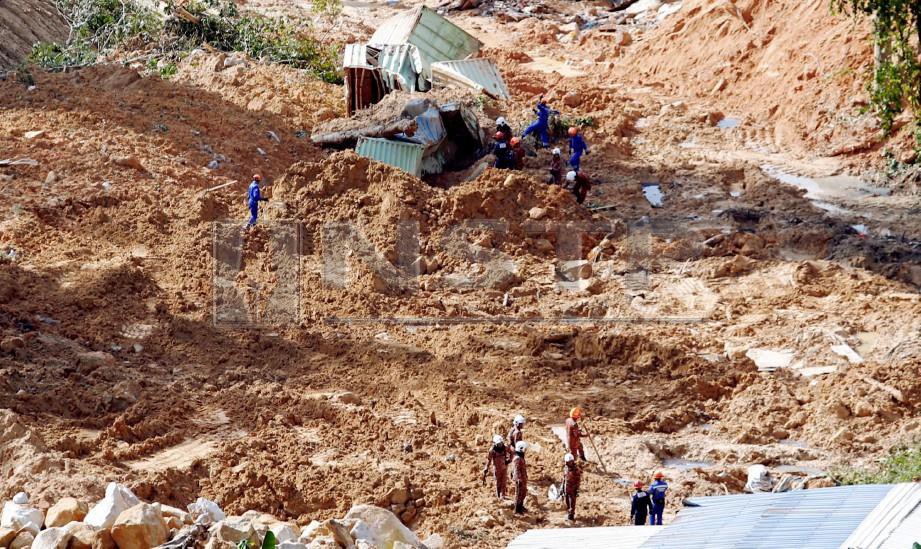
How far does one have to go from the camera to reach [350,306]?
14.0 metres

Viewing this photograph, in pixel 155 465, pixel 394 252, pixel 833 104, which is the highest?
pixel 833 104

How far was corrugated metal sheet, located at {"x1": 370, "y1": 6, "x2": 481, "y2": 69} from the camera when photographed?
2103cm

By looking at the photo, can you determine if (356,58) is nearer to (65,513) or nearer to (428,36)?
(428,36)

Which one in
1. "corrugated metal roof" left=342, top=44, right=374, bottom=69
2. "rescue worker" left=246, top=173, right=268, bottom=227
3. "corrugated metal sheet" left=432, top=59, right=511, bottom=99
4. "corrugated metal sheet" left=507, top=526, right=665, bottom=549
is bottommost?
"corrugated metal sheet" left=507, top=526, right=665, bottom=549

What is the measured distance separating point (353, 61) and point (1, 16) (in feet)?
29.4

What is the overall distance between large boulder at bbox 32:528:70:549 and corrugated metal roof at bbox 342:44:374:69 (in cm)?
1276

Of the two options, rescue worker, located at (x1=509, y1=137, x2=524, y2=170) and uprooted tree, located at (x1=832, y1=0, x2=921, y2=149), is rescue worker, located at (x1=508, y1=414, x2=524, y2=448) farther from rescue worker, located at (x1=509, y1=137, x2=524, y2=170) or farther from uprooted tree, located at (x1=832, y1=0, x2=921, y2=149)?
uprooted tree, located at (x1=832, y1=0, x2=921, y2=149)

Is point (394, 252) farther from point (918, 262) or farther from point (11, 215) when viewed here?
point (918, 262)

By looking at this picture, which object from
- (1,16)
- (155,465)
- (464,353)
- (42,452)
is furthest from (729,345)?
(1,16)

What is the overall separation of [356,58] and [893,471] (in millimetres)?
12505

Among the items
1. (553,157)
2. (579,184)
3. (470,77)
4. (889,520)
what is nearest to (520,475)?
(889,520)

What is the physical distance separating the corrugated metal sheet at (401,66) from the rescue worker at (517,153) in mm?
2971

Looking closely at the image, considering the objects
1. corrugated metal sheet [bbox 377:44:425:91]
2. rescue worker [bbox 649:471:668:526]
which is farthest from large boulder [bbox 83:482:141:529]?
corrugated metal sheet [bbox 377:44:425:91]

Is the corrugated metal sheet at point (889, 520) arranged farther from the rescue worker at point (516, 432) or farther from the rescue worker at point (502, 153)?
the rescue worker at point (502, 153)
